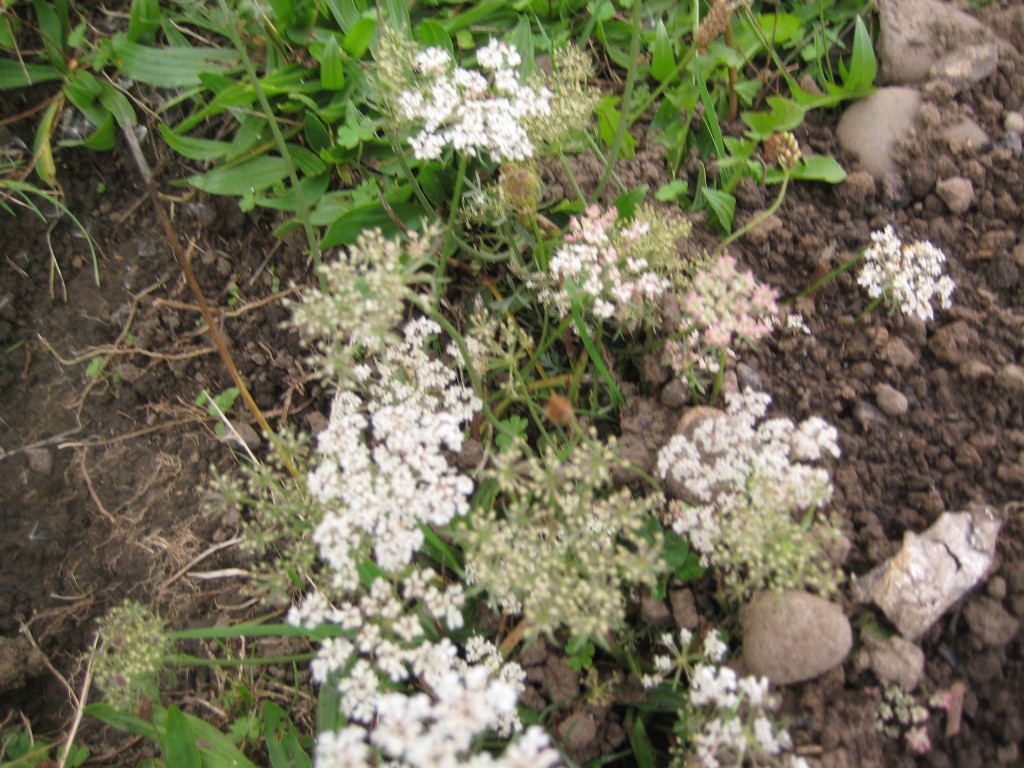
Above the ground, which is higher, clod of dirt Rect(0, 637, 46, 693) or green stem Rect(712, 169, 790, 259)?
green stem Rect(712, 169, 790, 259)

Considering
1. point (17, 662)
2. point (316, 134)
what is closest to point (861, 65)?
point (316, 134)

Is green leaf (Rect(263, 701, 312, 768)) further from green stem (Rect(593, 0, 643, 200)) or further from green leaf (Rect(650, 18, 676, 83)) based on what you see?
green leaf (Rect(650, 18, 676, 83))

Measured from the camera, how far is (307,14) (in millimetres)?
3252

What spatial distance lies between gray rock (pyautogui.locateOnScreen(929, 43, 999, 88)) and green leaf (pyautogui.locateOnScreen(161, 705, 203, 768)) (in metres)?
3.76

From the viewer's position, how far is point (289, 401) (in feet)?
10.5

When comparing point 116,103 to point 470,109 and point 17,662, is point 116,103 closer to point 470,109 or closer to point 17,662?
point 470,109

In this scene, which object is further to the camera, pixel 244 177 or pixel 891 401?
pixel 244 177

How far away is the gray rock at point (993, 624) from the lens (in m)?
2.41

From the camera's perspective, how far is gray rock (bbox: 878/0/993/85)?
3.23 metres

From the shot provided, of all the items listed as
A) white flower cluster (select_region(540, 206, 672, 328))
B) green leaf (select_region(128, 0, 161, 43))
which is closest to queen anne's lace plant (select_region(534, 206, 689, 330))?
white flower cluster (select_region(540, 206, 672, 328))

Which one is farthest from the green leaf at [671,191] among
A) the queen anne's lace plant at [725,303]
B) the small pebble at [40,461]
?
the small pebble at [40,461]

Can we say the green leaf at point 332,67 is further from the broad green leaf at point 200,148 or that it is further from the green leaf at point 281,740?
the green leaf at point 281,740

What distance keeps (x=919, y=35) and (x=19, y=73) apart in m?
3.81

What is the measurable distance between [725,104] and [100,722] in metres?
3.52
